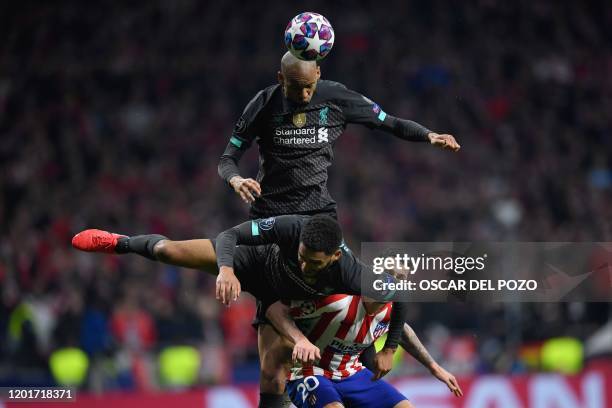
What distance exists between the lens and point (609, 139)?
17312 mm

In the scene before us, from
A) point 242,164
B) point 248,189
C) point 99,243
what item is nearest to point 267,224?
point 248,189

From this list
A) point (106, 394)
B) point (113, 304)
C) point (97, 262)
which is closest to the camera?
point (106, 394)

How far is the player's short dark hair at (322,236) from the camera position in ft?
20.9

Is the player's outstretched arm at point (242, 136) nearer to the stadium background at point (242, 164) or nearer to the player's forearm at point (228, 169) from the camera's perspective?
the player's forearm at point (228, 169)

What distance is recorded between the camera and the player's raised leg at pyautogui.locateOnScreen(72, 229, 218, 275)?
7.11 metres

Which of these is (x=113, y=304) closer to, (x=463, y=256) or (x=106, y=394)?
(x=106, y=394)

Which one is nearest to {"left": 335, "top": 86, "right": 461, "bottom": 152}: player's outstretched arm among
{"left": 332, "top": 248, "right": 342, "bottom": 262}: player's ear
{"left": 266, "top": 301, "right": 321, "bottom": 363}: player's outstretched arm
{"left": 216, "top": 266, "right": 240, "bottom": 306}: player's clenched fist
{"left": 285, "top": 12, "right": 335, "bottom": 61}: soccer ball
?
{"left": 285, "top": 12, "right": 335, "bottom": 61}: soccer ball

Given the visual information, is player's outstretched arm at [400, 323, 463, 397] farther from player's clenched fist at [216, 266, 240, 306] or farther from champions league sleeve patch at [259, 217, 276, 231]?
player's clenched fist at [216, 266, 240, 306]

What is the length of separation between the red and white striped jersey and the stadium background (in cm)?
390

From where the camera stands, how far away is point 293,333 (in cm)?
661

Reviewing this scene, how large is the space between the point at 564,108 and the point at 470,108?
1.60 meters

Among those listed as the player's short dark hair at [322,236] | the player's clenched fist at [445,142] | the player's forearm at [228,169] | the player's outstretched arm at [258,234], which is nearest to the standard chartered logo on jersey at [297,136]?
the player's forearm at [228,169]

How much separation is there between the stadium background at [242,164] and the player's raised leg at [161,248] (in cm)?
319

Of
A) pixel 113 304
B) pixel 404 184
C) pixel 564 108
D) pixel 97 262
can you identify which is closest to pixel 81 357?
pixel 113 304
